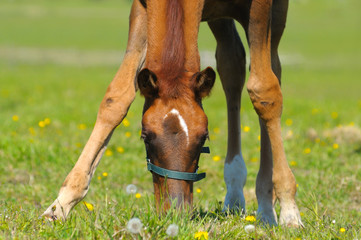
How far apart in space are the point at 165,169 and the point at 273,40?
2.12 m

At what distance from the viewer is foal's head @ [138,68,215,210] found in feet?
9.64

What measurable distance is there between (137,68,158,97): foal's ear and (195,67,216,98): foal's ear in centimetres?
24

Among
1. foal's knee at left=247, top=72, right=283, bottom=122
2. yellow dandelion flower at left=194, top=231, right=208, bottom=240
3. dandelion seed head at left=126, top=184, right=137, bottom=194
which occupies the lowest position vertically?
dandelion seed head at left=126, top=184, right=137, bottom=194

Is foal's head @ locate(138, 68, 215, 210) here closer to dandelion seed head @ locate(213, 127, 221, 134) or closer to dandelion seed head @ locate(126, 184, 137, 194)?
dandelion seed head @ locate(126, 184, 137, 194)

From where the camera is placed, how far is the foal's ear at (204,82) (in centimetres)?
305

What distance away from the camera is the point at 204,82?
3.08m

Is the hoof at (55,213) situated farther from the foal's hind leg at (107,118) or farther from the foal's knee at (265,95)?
the foal's knee at (265,95)

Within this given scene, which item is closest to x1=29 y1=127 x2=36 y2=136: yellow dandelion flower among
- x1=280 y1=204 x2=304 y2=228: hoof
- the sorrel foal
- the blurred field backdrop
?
the blurred field backdrop

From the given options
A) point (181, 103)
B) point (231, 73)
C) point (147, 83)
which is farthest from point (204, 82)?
point (231, 73)

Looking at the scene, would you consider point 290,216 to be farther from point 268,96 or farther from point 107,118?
point 107,118

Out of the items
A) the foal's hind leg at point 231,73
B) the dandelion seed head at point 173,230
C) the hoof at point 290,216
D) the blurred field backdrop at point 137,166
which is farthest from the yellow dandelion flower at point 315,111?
the dandelion seed head at point 173,230

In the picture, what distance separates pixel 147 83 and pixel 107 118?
→ 24.7 inches

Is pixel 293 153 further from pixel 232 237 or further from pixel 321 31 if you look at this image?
pixel 321 31

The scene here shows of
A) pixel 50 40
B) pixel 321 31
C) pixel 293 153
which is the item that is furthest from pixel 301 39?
pixel 293 153
